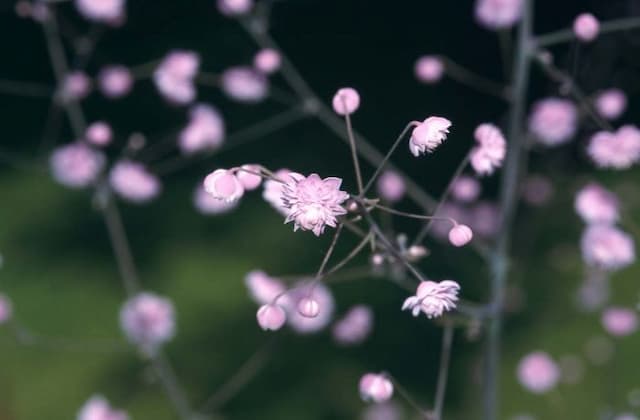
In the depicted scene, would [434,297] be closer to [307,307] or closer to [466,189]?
[307,307]

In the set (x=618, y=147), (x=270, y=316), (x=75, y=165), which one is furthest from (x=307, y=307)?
(x=75, y=165)

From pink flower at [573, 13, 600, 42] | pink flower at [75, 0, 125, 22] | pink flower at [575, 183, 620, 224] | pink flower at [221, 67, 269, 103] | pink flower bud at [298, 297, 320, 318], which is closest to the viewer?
pink flower bud at [298, 297, 320, 318]

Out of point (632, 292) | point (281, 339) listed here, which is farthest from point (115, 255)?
point (632, 292)

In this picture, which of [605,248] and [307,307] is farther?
[605,248]

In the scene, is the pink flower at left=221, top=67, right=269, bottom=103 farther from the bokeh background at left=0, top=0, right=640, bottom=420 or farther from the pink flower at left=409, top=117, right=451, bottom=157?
the pink flower at left=409, top=117, right=451, bottom=157

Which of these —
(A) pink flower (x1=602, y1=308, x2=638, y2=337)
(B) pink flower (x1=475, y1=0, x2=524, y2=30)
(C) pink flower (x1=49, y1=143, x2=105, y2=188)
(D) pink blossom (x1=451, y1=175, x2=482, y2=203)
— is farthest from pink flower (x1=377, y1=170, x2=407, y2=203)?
(C) pink flower (x1=49, y1=143, x2=105, y2=188)

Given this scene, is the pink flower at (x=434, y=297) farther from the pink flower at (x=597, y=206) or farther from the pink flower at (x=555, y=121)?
the pink flower at (x=555, y=121)

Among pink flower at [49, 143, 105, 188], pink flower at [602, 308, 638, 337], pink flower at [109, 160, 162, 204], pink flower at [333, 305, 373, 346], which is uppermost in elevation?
pink flower at [49, 143, 105, 188]

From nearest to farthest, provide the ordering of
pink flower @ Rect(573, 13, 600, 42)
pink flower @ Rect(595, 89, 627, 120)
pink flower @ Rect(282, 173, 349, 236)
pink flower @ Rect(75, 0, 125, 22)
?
pink flower @ Rect(282, 173, 349, 236), pink flower @ Rect(573, 13, 600, 42), pink flower @ Rect(595, 89, 627, 120), pink flower @ Rect(75, 0, 125, 22)
